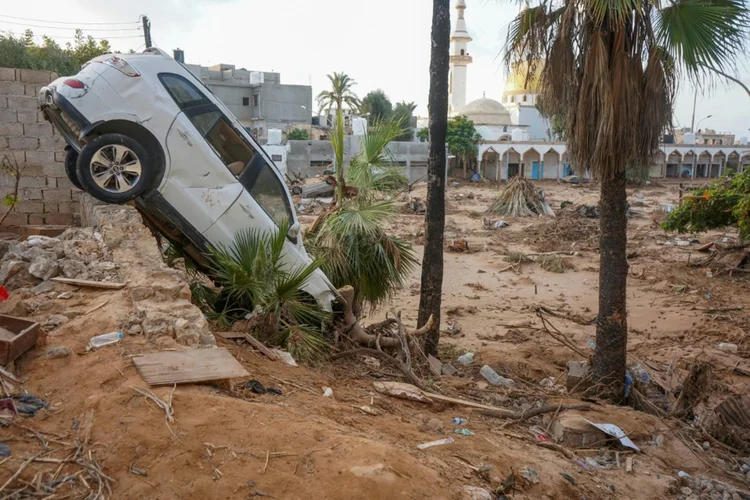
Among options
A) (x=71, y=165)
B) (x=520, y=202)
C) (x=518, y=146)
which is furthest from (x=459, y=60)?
(x=71, y=165)

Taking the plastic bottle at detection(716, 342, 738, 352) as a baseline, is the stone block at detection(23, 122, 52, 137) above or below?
above

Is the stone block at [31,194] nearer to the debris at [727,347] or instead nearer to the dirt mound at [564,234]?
the debris at [727,347]

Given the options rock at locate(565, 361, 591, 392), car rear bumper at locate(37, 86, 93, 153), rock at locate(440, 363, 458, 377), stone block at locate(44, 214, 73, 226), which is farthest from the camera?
stone block at locate(44, 214, 73, 226)

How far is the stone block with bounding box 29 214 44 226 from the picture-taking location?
9.38 meters

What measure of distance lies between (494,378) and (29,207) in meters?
7.22

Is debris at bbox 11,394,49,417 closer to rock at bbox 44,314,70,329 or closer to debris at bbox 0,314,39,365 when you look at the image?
debris at bbox 0,314,39,365

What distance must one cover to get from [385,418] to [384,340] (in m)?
3.30

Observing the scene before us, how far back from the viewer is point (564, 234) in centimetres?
2408

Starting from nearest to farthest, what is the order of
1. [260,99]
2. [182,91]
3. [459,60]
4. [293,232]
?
1. [182,91]
2. [293,232]
3. [260,99]
4. [459,60]

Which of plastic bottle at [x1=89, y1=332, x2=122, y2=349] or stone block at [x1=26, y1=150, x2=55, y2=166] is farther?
stone block at [x1=26, y1=150, x2=55, y2=166]

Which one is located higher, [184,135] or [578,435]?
[184,135]

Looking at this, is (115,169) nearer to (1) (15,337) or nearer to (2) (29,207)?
(1) (15,337)

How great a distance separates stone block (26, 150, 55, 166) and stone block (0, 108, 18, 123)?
0.50 meters

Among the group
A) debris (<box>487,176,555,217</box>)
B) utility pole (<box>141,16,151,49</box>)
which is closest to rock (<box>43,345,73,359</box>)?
utility pole (<box>141,16,151,49</box>)
